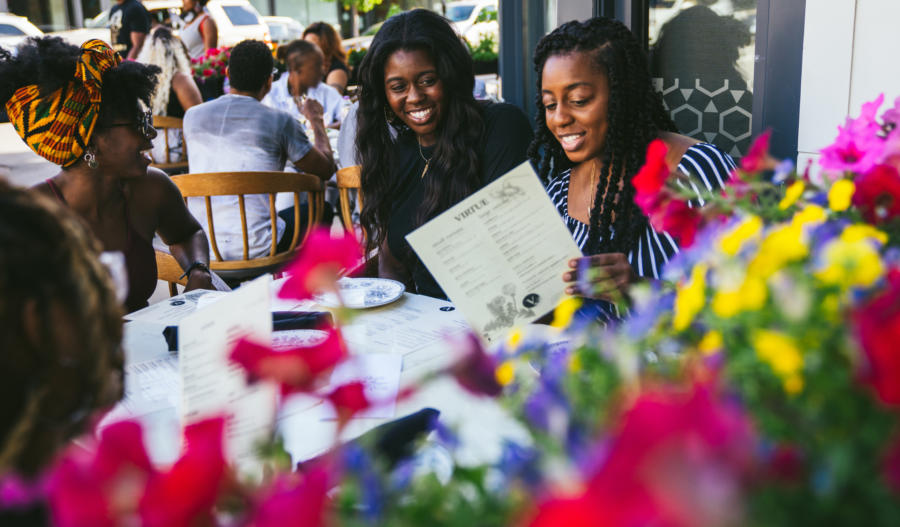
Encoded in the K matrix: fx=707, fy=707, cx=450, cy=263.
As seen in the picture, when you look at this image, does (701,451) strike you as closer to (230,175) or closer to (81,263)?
(81,263)

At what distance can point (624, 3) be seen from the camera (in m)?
3.14

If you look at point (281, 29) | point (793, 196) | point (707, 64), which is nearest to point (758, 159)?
point (793, 196)

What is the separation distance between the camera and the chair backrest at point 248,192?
3.37m

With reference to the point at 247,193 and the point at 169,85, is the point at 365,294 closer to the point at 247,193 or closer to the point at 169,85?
the point at 247,193

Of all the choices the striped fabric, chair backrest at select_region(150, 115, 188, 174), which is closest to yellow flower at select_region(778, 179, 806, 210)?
the striped fabric

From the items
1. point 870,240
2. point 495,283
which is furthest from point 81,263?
point 495,283

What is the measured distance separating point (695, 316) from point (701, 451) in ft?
1.23

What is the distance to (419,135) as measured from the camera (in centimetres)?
279

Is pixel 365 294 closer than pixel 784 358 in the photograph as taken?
No

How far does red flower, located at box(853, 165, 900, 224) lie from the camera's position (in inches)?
33.8

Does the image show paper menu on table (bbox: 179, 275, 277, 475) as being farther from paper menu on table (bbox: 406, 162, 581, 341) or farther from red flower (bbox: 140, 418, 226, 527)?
red flower (bbox: 140, 418, 226, 527)

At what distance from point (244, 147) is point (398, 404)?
2.91 metres

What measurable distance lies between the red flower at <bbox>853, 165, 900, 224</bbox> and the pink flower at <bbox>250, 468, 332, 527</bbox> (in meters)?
0.78

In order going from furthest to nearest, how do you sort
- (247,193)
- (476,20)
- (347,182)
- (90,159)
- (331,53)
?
(476,20), (331,53), (347,182), (247,193), (90,159)
